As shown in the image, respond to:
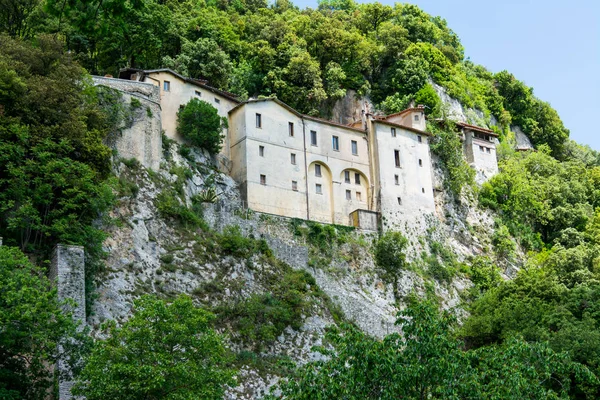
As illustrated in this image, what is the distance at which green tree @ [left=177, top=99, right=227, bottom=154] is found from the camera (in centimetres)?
4853

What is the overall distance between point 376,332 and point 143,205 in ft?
49.0

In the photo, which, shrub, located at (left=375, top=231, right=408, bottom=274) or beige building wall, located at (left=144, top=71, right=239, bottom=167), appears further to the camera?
shrub, located at (left=375, top=231, right=408, bottom=274)

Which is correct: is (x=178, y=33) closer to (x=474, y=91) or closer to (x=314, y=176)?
(x=314, y=176)

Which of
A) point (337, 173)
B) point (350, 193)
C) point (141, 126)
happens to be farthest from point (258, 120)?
point (141, 126)

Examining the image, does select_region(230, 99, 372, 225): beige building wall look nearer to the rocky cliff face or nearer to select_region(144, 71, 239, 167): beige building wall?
select_region(144, 71, 239, 167): beige building wall

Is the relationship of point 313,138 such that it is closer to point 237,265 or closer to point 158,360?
point 237,265

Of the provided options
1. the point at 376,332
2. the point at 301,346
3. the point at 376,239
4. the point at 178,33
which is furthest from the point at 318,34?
the point at 301,346

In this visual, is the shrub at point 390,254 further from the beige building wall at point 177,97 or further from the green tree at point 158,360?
the green tree at point 158,360

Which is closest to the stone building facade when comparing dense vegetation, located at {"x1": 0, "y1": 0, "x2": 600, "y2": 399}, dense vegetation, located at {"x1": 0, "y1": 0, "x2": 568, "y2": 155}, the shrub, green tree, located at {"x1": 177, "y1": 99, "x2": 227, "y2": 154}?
green tree, located at {"x1": 177, "y1": 99, "x2": 227, "y2": 154}

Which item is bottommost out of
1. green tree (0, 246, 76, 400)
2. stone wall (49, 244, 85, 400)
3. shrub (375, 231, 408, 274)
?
green tree (0, 246, 76, 400)

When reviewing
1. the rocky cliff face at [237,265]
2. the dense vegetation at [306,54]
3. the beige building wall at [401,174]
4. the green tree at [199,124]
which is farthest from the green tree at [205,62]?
the rocky cliff face at [237,265]

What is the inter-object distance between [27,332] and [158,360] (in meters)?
4.36

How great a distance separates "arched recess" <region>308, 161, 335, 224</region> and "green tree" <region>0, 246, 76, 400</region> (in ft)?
88.6

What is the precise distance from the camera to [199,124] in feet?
159
